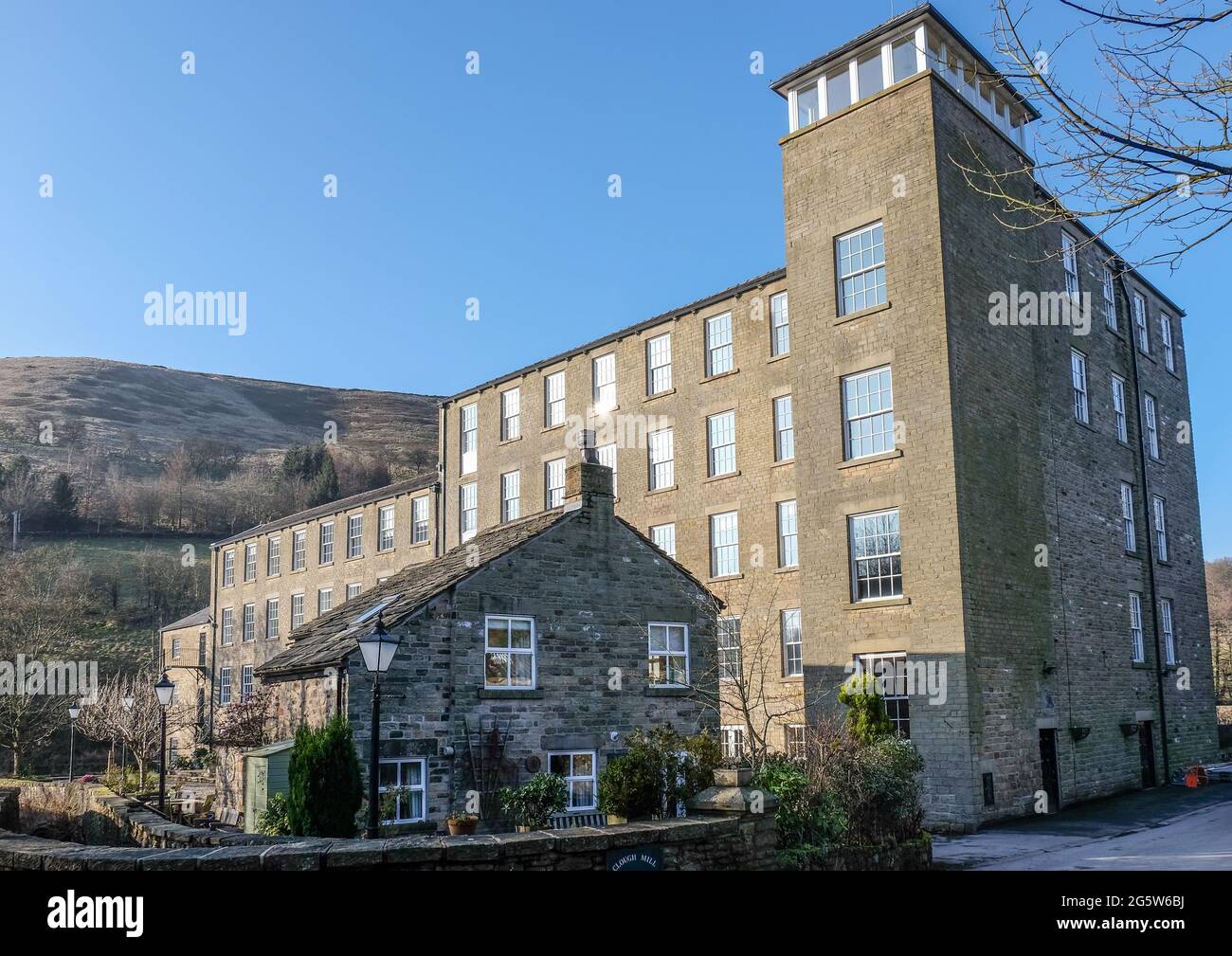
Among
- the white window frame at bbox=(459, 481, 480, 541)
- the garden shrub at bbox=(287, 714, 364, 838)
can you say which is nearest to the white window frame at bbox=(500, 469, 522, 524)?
the white window frame at bbox=(459, 481, 480, 541)

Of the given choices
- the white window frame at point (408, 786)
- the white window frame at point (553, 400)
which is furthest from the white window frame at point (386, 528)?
the white window frame at point (408, 786)

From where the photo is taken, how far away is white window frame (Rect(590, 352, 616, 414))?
34.8m

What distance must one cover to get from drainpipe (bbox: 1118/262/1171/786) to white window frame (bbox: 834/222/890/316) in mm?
9540

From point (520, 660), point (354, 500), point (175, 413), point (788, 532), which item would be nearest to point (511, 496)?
point (354, 500)

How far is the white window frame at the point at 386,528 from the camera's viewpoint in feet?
146

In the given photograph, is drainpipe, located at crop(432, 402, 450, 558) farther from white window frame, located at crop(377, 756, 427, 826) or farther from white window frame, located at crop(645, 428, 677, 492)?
white window frame, located at crop(377, 756, 427, 826)

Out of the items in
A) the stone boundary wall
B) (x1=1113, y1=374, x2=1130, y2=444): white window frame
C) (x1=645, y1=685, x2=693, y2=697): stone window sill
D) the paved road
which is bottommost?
the paved road

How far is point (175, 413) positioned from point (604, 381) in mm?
136870

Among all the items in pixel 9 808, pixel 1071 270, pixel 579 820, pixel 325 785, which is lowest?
pixel 9 808

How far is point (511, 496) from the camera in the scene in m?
38.2

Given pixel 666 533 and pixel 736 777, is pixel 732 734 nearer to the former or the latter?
pixel 666 533

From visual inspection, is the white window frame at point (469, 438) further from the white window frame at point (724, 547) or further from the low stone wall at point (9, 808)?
the low stone wall at point (9, 808)

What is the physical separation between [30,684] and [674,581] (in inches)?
1331

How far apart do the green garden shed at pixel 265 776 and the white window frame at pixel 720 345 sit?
17.4 m
